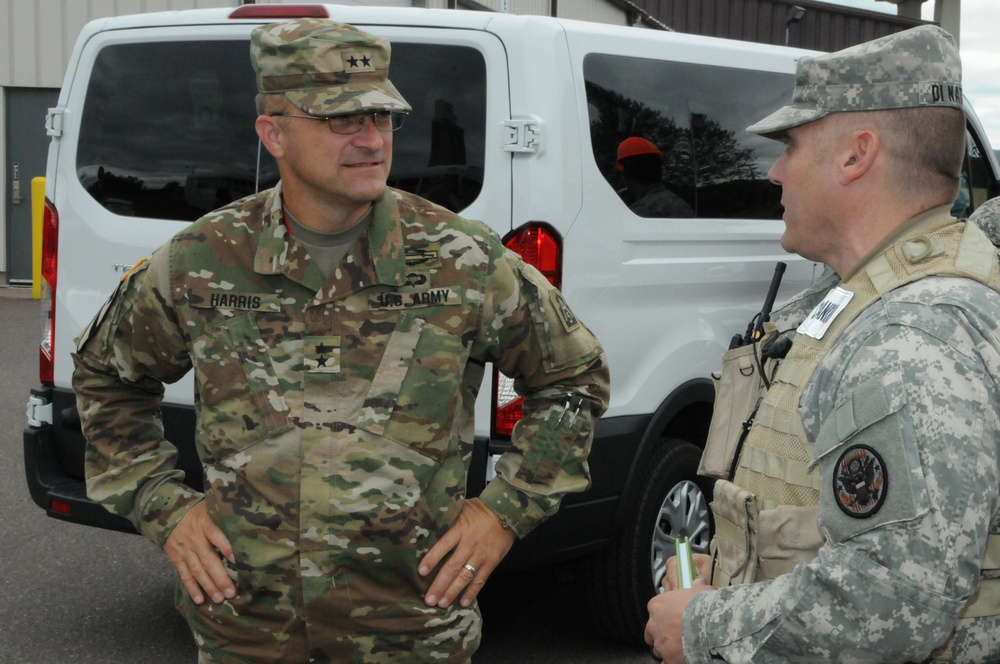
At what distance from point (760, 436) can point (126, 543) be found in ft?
14.5

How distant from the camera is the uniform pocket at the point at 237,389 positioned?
2.15 meters

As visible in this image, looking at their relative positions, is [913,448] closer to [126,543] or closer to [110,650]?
[110,650]

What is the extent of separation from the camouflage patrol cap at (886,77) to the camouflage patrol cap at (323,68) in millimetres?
802

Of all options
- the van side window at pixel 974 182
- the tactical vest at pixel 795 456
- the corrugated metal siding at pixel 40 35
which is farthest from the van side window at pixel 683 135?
the corrugated metal siding at pixel 40 35

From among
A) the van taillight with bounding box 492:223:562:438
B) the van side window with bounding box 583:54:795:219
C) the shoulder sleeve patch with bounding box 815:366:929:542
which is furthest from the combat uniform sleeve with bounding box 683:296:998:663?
the van side window with bounding box 583:54:795:219

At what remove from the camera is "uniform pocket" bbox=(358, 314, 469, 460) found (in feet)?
7.05

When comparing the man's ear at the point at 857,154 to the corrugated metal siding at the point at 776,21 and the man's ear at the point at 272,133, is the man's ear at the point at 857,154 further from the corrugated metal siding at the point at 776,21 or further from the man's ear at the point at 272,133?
the corrugated metal siding at the point at 776,21

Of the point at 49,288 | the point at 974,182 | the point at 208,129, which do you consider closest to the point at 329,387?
the point at 208,129

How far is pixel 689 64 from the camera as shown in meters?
4.30

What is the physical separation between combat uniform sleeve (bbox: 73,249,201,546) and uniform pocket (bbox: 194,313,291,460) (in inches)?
5.6

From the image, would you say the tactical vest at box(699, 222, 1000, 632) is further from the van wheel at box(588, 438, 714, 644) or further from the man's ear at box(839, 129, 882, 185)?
the van wheel at box(588, 438, 714, 644)

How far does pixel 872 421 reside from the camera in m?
1.46

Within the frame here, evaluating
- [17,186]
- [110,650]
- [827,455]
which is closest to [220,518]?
[827,455]

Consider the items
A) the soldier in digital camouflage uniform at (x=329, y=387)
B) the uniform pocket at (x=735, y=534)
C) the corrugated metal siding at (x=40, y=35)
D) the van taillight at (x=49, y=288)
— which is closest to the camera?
the uniform pocket at (x=735, y=534)
